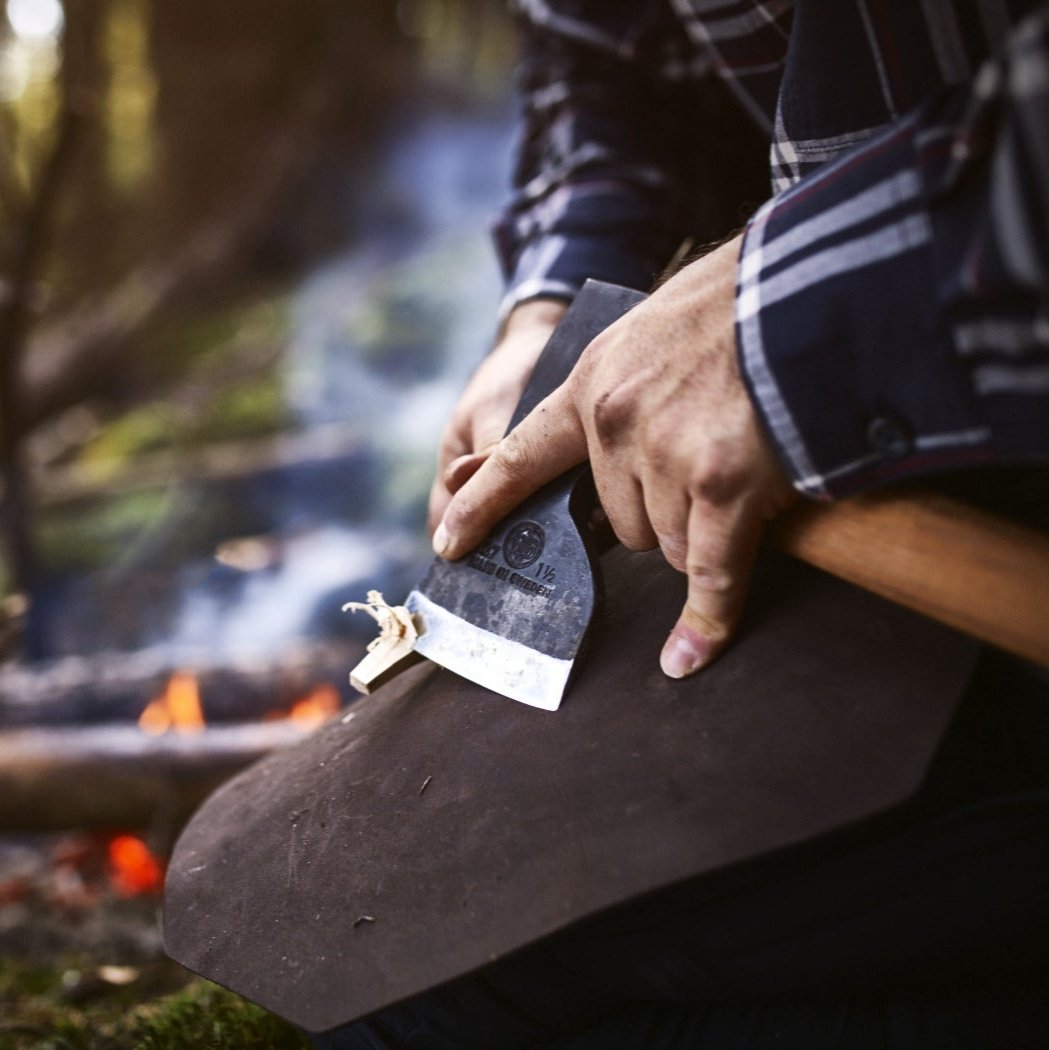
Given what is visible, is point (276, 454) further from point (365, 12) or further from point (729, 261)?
point (365, 12)

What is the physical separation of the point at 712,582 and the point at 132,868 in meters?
2.67

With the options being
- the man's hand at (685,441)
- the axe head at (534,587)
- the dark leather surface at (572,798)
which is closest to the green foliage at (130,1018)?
the dark leather surface at (572,798)

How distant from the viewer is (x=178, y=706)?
3.05 meters

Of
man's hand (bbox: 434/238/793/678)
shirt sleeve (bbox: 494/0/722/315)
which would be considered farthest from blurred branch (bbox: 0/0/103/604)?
man's hand (bbox: 434/238/793/678)

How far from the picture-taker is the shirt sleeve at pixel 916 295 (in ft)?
2.62

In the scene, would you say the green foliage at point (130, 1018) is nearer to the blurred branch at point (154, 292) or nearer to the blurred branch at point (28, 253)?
the blurred branch at point (28, 253)

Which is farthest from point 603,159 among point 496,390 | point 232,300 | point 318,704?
point 232,300

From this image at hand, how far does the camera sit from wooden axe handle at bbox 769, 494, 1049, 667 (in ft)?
2.89

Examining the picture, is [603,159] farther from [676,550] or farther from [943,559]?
[943,559]

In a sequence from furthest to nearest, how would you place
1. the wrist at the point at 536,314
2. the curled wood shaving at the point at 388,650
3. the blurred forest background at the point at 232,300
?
the blurred forest background at the point at 232,300, the wrist at the point at 536,314, the curled wood shaving at the point at 388,650

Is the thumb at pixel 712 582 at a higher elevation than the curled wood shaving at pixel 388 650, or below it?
higher

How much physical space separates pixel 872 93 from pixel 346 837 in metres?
1.18

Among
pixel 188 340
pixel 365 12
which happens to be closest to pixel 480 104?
pixel 365 12

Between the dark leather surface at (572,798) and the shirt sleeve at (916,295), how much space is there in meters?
0.23
